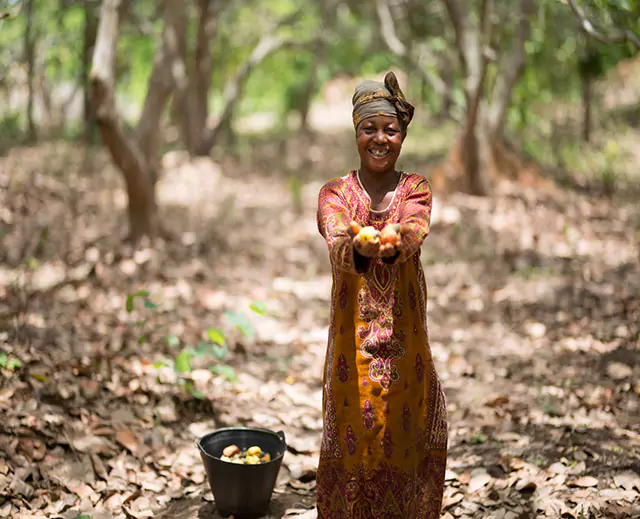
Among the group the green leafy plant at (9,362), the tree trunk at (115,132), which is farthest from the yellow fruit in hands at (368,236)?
the tree trunk at (115,132)

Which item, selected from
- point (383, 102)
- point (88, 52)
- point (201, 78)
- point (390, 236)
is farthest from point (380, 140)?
point (201, 78)

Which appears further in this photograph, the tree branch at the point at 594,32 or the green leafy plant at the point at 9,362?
the tree branch at the point at 594,32

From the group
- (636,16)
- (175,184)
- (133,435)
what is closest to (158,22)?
(175,184)

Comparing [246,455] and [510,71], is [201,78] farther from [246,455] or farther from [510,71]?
[246,455]

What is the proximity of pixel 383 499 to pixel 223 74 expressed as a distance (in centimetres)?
→ 2055

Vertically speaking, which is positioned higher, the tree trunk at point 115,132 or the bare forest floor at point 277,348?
the tree trunk at point 115,132

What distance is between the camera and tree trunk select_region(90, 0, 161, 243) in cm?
691

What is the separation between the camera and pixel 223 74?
865 inches

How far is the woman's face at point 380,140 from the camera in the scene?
2.84 m

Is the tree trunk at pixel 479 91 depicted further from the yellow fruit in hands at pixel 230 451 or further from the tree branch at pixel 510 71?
the yellow fruit in hands at pixel 230 451

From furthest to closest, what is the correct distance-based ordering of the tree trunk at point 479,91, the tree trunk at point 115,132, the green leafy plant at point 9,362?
1. the tree trunk at point 479,91
2. the tree trunk at point 115,132
3. the green leafy plant at point 9,362

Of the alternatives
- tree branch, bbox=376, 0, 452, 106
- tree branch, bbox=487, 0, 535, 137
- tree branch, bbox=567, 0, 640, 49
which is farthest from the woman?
tree branch, bbox=376, 0, 452, 106

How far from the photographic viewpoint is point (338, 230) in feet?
8.93

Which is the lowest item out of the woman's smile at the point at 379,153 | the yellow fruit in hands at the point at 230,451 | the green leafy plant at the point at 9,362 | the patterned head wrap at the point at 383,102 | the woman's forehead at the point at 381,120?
the yellow fruit in hands at the point at 230,451
